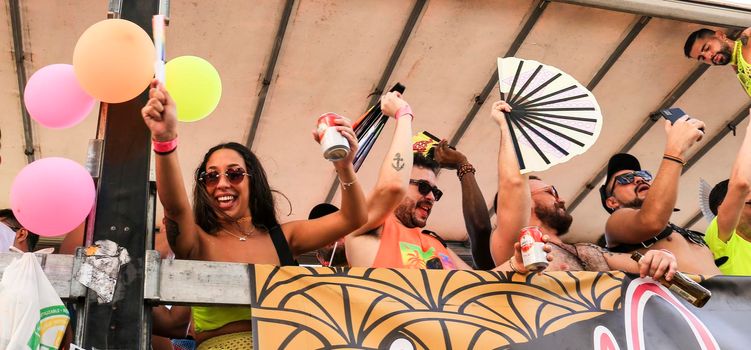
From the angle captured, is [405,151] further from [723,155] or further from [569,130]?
[723,155]

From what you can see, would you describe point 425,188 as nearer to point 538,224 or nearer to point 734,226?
point 538,224

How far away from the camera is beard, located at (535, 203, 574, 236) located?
4.51 m

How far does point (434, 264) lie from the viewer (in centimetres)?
402

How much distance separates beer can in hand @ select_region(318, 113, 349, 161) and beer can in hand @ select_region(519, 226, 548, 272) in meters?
0.73

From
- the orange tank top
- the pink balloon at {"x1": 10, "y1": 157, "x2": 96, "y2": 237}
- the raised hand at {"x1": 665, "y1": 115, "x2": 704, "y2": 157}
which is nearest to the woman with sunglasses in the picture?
the pink balloon at {"x1": 10, "y1": 157, "x2": 96, "y2": 237}

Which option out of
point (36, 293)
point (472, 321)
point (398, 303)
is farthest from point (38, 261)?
point (472, 321)

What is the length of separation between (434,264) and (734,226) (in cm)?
152

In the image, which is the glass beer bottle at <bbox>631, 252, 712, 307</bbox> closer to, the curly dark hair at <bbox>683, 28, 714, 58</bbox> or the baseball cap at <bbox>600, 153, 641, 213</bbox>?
the baseball cap at <bbox>600, 153, 641, 213</bbox>

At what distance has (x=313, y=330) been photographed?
126 inches

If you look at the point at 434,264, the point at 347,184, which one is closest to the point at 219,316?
the point at 347,184

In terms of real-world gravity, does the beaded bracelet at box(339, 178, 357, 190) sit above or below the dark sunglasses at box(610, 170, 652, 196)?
below

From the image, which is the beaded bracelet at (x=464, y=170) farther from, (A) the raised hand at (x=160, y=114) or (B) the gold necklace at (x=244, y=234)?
(A) the raised hand at (x=160, y=114)

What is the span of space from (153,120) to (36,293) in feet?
2.18

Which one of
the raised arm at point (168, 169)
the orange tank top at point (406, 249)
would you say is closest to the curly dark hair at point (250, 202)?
the raised arm at point (168, 169)
